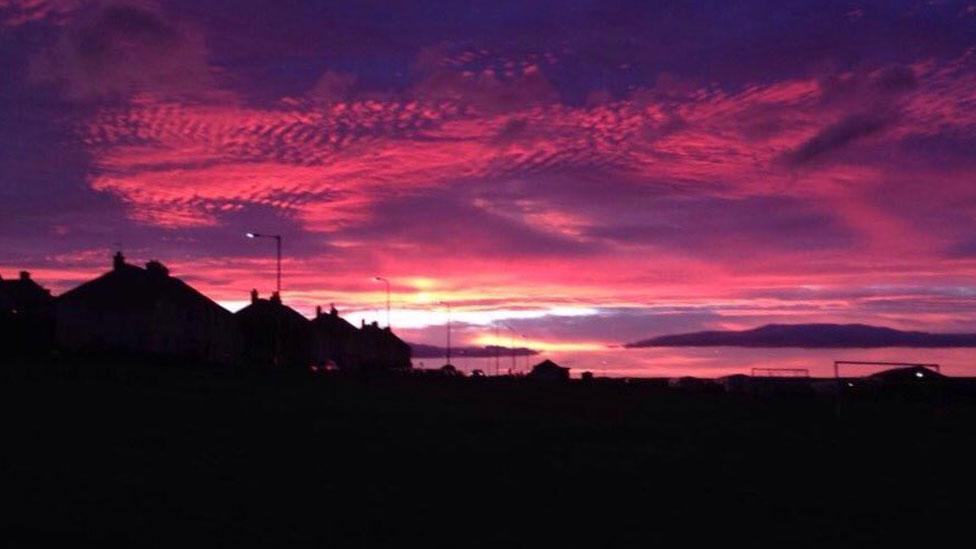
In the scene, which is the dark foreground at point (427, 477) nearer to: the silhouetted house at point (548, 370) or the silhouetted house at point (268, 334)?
the silhouetted house at point (268, 334)

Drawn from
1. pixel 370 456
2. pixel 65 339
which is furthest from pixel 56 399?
pixel 65 339

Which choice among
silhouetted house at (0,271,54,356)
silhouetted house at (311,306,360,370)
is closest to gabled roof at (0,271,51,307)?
silhouetted house at (0,271,54,356)

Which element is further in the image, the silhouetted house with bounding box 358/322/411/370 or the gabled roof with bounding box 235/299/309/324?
the silhouetted house with bounding box 358/322/411/370

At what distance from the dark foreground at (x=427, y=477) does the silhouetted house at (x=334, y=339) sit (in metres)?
106

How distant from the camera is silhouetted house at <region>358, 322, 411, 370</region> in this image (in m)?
166

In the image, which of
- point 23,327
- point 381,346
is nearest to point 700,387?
point 23,327

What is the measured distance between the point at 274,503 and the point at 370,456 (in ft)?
18.3

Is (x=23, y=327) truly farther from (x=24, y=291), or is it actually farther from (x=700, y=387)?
(x=700, y=387)

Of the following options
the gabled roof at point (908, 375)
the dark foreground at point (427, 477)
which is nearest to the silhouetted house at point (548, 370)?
the gabled roof at point (908, 375)

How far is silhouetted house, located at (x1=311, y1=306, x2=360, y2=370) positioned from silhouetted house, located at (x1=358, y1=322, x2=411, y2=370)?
4375 millimetres

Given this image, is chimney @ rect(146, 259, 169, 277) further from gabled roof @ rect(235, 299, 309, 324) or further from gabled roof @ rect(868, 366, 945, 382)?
gabled roof @ rect(868, 366, 945, 382)

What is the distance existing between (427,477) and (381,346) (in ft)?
511

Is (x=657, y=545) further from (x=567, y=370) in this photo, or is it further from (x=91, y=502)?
(x=567, y=370)

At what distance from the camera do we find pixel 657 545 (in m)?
14.9
